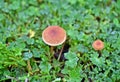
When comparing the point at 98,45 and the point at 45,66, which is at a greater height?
the point at 98,45

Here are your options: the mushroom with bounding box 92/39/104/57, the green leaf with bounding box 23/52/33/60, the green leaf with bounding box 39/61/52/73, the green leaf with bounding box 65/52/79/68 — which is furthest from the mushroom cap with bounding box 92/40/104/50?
the green leaf with bounding box 23/52/33/60

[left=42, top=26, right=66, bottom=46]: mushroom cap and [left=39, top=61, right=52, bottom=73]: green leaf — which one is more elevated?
[left=42, top=26, right=66, bottom=46]: mushroom cap

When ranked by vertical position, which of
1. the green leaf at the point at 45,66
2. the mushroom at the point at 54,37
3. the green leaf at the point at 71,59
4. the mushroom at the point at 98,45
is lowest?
the green leaf at the point at 45,66

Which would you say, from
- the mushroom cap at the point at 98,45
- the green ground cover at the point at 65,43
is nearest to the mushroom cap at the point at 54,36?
the green ground cover at the point at 65,43

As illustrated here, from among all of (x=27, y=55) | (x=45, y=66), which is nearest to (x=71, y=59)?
(x=45, y=66)

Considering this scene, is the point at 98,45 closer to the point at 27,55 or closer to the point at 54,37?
the point at 54,37

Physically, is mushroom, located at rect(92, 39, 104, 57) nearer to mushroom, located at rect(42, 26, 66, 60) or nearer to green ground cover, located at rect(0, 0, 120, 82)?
green ground cover, located at rect(0, 0, 120, 82)

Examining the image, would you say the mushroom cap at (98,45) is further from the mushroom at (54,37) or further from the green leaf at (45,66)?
the green leaf at (45,66)

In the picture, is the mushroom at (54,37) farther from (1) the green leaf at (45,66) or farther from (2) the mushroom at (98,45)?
(2) the mushroom at (98,45)

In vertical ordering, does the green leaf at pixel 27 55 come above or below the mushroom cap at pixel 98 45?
below
